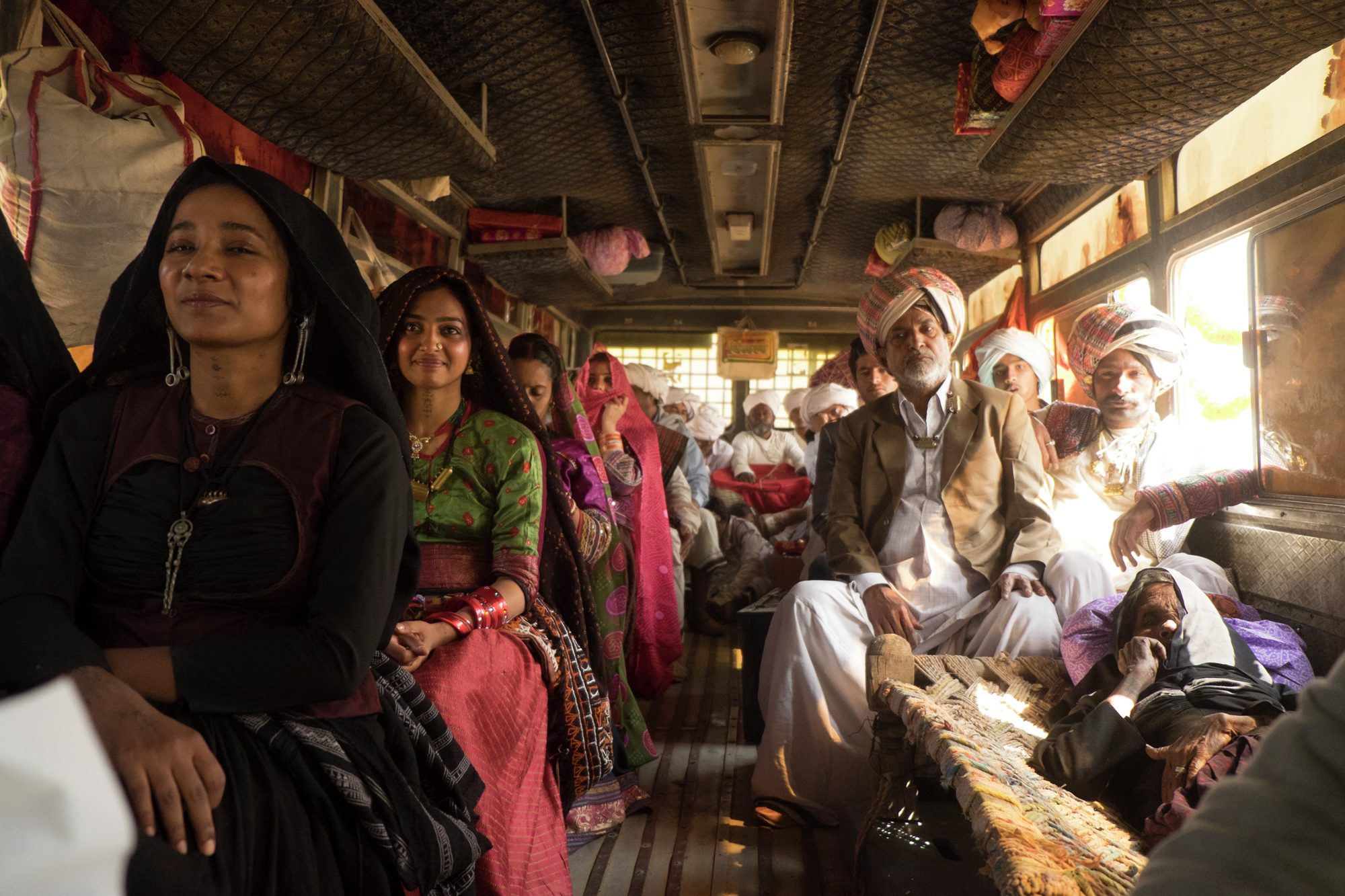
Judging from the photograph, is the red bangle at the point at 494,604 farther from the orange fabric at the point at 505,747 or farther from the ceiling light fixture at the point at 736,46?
the ceiling light fixture at the point at 736,46

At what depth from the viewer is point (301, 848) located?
102cm

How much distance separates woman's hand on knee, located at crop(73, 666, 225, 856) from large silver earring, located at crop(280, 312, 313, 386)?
0.51 m

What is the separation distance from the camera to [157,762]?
932mm

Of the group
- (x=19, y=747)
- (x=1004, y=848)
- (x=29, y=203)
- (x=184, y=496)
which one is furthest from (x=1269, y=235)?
(x=29, y=203)

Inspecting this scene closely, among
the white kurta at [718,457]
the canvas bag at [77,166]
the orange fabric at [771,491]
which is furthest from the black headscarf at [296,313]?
the white kurta at [718,457]

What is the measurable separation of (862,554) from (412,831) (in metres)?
1.77

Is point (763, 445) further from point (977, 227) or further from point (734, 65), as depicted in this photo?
point (734, 65)

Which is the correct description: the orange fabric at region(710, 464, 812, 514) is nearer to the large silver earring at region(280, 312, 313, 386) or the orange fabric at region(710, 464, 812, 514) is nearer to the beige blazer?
the beige blazer

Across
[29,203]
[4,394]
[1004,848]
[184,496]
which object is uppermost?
[29,203]

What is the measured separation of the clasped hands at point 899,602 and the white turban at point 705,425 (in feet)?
14.8

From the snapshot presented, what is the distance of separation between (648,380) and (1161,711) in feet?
14.2

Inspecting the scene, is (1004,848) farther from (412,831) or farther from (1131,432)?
(1131,432)

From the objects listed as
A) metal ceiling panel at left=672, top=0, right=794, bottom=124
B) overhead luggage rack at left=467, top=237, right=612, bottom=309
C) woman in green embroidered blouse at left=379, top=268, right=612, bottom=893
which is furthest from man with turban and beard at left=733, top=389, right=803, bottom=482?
woman in green embroidered blouse at left=379, top=268, right=612, bottom=893

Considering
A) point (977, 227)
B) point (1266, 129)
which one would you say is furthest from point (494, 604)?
point (977, 227)
